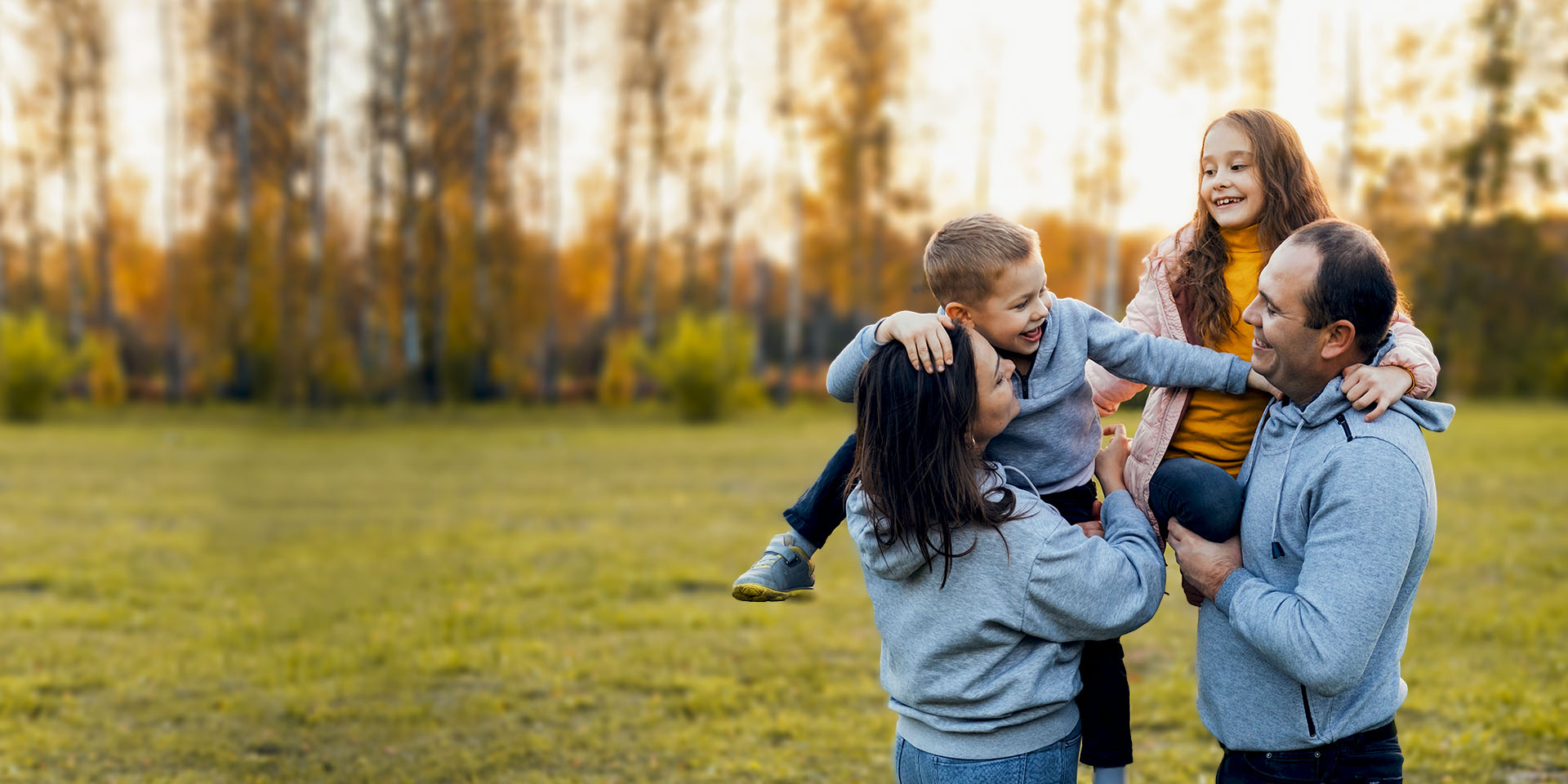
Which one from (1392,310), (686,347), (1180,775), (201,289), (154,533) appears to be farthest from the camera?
(201,289)

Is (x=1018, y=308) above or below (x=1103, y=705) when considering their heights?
above

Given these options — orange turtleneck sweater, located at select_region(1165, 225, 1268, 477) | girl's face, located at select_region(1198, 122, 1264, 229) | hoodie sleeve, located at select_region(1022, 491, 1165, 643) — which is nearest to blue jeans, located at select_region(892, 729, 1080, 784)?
hoodie sleeve, located at select_region(1022, 491, 1165, 643)

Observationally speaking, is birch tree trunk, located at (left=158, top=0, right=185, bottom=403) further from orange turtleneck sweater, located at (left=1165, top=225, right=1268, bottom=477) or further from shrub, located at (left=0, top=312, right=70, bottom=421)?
orange turtleneck sweater, located at (left=1165, top=225, right=1268, bottom=477)

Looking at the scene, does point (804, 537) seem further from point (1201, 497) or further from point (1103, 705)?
point (1201, 497)

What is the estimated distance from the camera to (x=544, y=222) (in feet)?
96.2

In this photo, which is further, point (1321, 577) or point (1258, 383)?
point (1258, 383)

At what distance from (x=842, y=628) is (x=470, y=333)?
19.4m

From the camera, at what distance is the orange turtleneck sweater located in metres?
2.43

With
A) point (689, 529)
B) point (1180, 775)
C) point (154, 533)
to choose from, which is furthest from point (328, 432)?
point (1180, 775)

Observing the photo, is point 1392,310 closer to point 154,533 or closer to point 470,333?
point 154,533

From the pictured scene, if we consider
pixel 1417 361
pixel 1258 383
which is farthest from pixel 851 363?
pixel 1417 361

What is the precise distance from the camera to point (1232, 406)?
8.00 feet

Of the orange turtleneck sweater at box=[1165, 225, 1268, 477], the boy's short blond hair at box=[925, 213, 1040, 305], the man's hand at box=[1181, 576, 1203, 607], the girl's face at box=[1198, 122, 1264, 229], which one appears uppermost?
the girl's face at box=[1198, 122, 1264, 229]

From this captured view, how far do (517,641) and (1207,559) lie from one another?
17.3ft
